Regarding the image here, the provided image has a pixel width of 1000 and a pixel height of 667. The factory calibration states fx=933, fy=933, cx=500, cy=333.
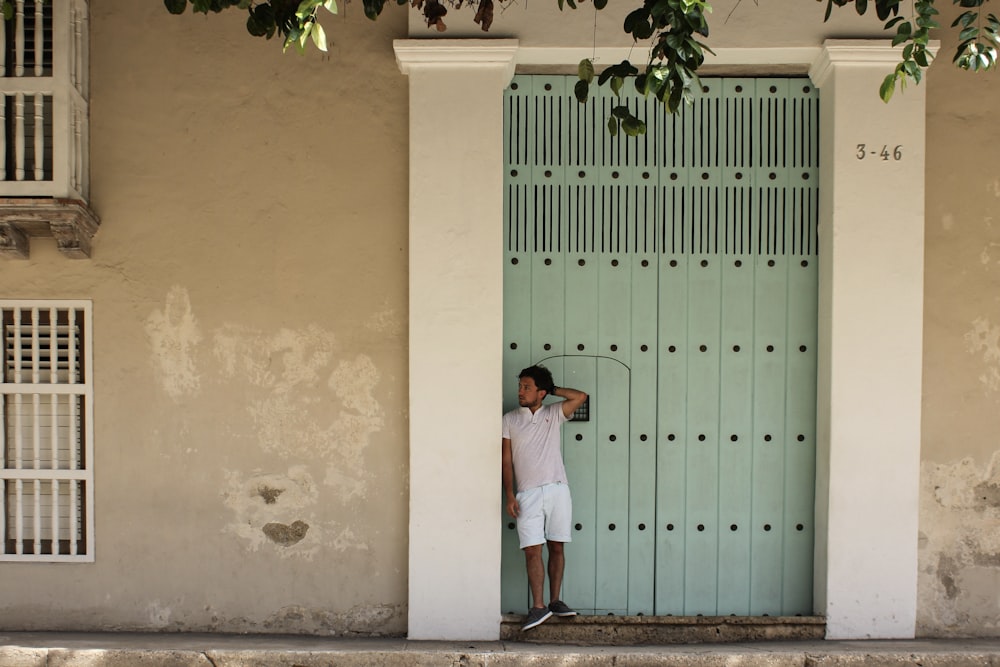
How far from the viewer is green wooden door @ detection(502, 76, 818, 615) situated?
19.0 ft

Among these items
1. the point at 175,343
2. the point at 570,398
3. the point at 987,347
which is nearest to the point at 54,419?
the point at 175,343

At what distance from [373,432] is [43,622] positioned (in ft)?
7.48

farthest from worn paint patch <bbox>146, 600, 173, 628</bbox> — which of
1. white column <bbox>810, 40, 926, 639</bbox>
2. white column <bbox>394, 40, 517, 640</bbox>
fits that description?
white column <bbox>810, 40, 926, 639</bbox>

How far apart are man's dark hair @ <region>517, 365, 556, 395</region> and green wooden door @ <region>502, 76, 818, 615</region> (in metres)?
0.28

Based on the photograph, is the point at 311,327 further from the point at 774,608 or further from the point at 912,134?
the point at 912,134

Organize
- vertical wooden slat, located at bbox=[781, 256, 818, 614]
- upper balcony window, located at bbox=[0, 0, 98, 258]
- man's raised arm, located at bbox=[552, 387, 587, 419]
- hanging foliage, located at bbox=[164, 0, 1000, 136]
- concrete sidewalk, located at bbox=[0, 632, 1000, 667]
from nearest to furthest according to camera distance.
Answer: hanging foliage, located at bbox=[164, 0, 1000, 136] → concrete sidewalk, located at bbox=[0, 632, 1000, 667] → upper balcony window, located at bbox=[0, 0, 98, 258] → man's raised arm, located at bbox=[552, 387, 587, 419] → vertical wooden slat, located at bbox=[781, 256, 818, 614]

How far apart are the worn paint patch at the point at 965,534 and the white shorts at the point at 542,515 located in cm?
214

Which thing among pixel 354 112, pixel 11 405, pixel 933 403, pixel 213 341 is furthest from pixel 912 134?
pixel 11 405

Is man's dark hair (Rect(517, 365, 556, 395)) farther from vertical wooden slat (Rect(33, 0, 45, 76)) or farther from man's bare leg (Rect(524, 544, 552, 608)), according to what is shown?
vertical wooden slat (Rect(33, 0, 45, 76))

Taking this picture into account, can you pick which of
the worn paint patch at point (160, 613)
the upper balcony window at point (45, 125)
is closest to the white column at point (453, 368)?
the worn paint patch at point (160, 613)

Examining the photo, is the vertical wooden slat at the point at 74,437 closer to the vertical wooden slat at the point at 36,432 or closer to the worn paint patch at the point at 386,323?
the vertical wooden slat at the point at 36,432

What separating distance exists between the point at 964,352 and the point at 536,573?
2.86 metres

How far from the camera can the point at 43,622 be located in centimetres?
560

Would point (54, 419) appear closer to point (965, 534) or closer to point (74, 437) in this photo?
point (74, 437)
